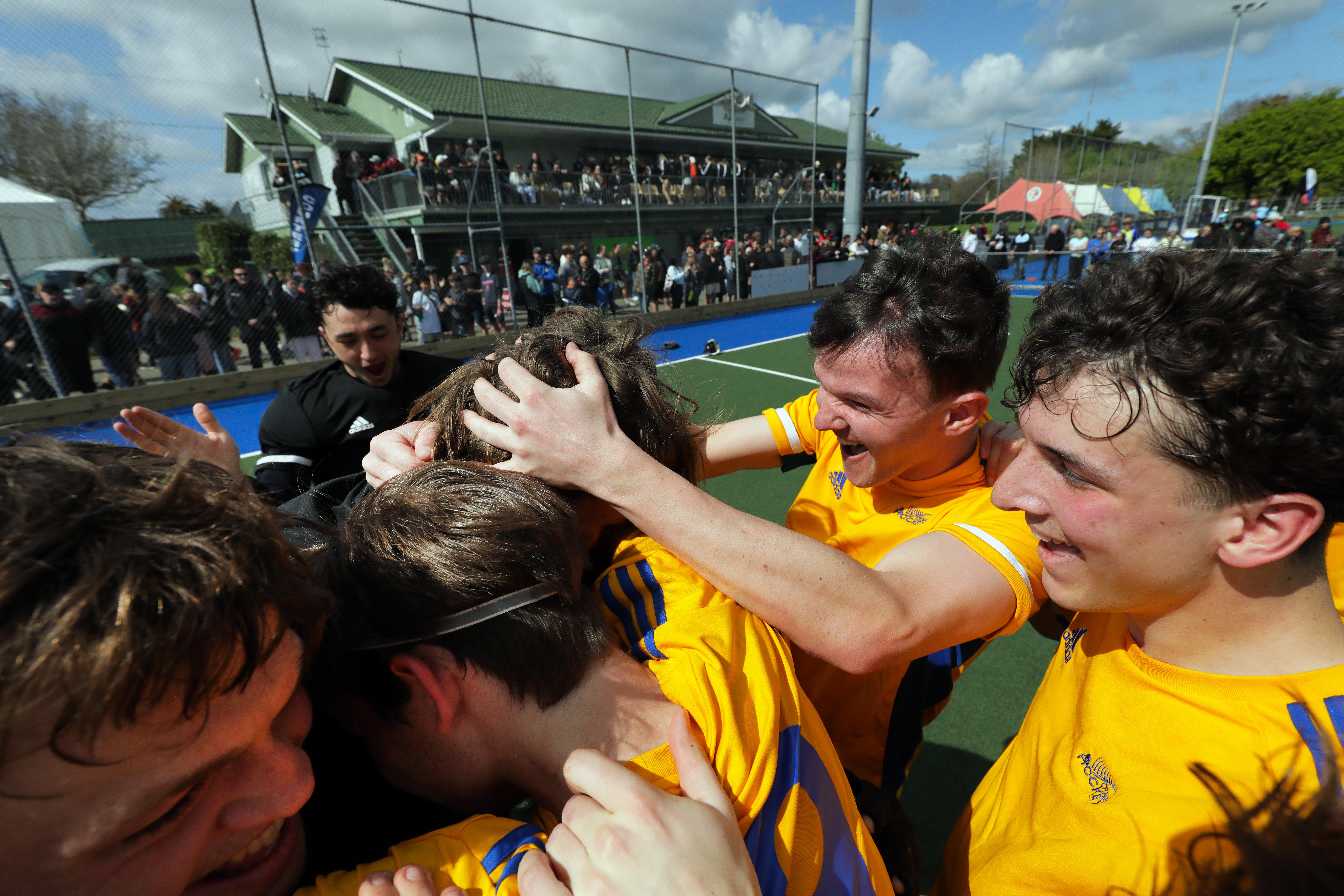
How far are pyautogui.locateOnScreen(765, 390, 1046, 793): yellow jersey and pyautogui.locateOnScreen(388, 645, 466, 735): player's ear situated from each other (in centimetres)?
103

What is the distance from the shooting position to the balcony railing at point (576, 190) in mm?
14562

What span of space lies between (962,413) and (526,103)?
2518 cm

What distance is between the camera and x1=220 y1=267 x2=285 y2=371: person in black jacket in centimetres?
934

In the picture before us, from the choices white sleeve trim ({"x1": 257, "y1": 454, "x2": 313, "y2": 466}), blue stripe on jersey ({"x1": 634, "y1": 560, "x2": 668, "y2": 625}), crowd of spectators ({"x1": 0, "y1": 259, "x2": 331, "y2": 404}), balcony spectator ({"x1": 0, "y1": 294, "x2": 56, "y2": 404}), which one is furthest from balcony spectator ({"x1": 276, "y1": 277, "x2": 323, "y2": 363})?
blue stripe on jersey ({"x1": 634, "y1": 560, "x2": 668, "y2": 625})

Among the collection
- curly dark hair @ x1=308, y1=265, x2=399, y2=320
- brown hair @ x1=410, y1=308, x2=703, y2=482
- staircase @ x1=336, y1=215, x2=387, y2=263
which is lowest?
brown hair @ x1=410, y1=308, x2=703, y2=482

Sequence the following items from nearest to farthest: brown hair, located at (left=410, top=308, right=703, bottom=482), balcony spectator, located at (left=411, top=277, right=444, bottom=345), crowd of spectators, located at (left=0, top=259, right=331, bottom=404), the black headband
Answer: the black headband
brown hair, located at (left=410, top=308, right=703, bottom=482)
crowd of spectators, located at (left=0, top=259, right=331, bottom=404)
balcony spectator, located at (left=411, top=277, right=444, bottom=345)

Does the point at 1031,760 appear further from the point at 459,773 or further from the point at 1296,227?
the point at 1296,227

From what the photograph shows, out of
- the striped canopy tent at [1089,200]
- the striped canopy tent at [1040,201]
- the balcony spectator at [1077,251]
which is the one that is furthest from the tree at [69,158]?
the striped canopy tent at [1089,200]

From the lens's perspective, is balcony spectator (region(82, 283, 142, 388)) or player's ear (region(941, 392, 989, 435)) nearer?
player's ear (region(941, 392, 989, 435))

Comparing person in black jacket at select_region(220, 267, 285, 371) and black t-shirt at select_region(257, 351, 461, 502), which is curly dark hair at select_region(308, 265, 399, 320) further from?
person in black jacket at select_region(220, 267, 285, 371)

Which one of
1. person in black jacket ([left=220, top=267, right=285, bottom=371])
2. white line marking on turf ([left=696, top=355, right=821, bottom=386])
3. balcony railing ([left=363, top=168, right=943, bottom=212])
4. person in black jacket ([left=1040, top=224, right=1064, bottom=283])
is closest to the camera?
white line marking on turf ([left=696, top=355, right=821, bottom=386])

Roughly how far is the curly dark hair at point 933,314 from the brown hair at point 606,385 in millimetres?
667

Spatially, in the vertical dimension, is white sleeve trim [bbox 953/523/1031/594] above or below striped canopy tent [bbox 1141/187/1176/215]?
below

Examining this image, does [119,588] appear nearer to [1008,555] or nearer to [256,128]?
[1008,555]
